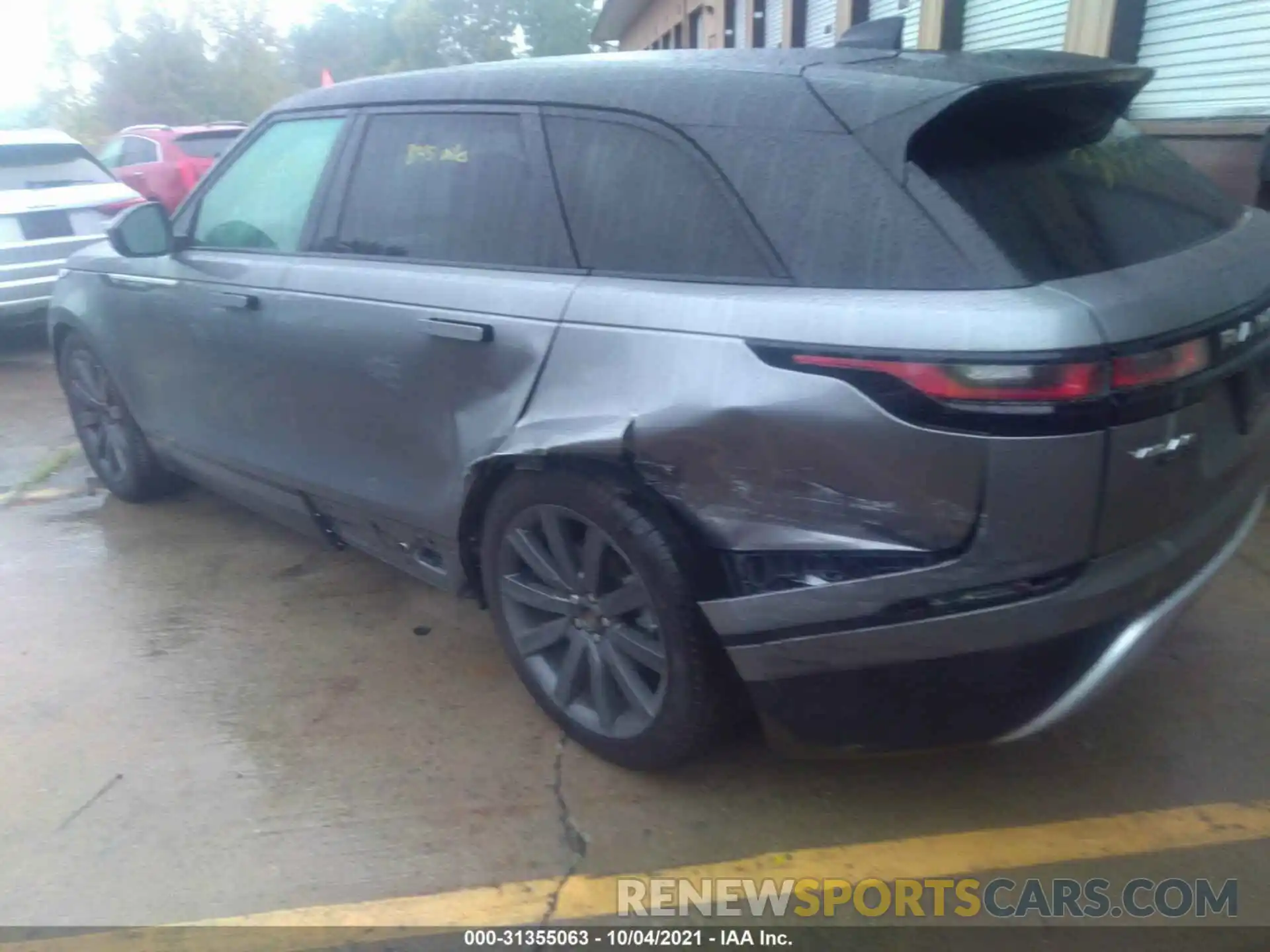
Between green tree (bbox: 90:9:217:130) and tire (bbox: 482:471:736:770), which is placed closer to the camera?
tire (bbox: 482:471:736:770)

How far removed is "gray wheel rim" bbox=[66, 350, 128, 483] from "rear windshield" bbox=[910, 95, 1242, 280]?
3.86m

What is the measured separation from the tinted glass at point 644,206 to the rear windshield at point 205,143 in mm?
12201

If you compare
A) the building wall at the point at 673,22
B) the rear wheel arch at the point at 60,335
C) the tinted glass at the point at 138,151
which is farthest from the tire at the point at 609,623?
the tinted glass at the point at 138,151

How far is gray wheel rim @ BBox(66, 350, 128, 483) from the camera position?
15.7 ft

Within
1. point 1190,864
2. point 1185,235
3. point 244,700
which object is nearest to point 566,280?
point 1185,235

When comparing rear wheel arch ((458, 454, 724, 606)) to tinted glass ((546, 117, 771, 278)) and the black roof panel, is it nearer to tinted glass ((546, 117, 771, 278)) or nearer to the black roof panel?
tinted glass ((546, 117, 771, 278))

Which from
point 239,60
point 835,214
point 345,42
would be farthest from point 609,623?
point 345,42

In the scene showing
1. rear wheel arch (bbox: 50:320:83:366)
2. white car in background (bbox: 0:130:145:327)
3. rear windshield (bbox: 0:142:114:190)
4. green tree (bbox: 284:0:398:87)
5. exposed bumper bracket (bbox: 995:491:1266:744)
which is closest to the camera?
exposed bumper bracket (bbox: 995:491:1266:744)

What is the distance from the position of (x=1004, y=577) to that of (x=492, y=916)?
1376 millimetres

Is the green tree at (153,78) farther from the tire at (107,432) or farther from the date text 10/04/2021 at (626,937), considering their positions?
the date text 10/04/2021 at (626,937)

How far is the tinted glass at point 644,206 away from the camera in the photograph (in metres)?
2.44

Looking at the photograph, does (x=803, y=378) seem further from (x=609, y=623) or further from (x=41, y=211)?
(x=41, y=211)

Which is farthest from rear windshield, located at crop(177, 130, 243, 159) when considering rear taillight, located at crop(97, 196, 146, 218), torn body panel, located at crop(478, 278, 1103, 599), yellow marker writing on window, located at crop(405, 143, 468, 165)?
torn body panel, located at crop(478, 278, 1103, 599)

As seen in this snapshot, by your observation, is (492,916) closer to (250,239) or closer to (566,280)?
(566,280)
